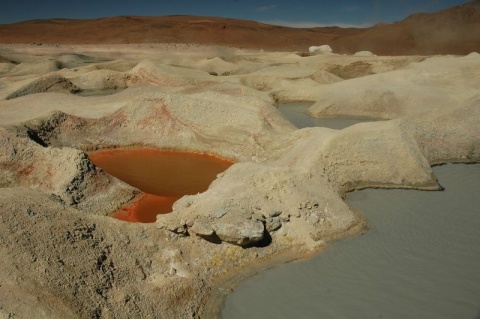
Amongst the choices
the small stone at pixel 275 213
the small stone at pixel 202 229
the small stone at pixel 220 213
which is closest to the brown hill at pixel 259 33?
the small stone at pixel 275 213

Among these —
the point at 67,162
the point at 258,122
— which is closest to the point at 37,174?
the point at 67,162

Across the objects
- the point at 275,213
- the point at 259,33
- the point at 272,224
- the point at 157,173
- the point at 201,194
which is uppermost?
the point at 259,33

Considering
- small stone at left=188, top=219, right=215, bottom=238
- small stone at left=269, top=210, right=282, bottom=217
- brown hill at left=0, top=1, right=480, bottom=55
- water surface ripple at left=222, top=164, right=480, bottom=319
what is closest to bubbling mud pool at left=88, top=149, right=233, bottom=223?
small stone at left=188, top=219, right=215, bottom=238

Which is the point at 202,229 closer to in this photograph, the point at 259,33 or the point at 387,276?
the point at 387,276

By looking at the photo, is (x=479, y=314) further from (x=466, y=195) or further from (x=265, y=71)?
(x=265, y=71)

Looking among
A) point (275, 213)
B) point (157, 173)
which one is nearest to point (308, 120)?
point (157, 173)
